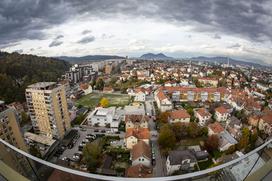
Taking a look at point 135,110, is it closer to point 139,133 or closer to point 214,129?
point 139,133

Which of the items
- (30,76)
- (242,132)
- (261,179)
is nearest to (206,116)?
(242,132)

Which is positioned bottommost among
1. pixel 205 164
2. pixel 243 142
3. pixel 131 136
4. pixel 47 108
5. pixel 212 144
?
pixel 205 164

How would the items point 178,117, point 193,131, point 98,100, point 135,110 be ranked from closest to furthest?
point 193,131
point 178,117
point 135,110
point 98,100

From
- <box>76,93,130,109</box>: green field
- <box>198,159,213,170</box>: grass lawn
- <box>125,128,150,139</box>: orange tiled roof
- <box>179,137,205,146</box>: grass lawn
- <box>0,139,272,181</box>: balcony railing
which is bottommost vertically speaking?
<box>198,159,213,170</box>: grass lawn

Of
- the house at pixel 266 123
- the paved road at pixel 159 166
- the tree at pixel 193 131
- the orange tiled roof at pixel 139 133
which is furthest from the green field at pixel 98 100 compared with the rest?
the house at pixel 266 123

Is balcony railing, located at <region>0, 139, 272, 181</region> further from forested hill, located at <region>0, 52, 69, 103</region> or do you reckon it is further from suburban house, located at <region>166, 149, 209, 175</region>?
forested hill, located at <region>0, 52, 69, 103</region>

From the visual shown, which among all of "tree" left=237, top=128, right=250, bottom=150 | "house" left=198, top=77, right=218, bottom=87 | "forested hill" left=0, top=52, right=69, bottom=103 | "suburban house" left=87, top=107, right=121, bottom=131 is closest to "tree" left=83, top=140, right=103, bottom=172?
"suburban house" left=87, top=107, right=121, bottom=131

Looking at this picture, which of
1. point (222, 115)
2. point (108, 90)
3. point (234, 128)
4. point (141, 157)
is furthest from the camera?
point (108, 90)

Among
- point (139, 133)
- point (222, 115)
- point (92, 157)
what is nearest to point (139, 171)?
point (92, 157)
